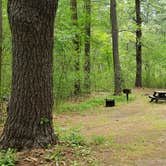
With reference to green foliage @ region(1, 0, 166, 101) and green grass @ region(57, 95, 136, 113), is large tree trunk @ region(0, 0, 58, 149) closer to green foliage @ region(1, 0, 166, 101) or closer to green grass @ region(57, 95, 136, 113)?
green foliage @ region(1, 0, 166, 101)

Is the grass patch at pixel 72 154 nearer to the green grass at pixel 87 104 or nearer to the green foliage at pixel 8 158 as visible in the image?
the green foliage at pixel 8 158

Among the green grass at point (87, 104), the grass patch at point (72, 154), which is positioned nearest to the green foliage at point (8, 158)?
the grass patch at point (72, 154)

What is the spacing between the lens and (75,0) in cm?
1592

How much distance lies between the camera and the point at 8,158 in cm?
482

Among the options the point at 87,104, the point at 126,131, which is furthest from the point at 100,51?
A: the point at 126,131

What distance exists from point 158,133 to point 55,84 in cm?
534

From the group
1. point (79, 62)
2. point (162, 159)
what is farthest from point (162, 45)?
point (162, 159)

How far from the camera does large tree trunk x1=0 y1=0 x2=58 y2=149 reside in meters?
5.20

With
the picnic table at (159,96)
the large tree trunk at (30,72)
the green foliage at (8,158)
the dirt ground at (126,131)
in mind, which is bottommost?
the dirt ground at (126,131)

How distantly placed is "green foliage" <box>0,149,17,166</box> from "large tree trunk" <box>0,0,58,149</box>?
22cm

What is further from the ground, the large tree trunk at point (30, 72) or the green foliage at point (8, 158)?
the large tree trunk at point (30, 72)

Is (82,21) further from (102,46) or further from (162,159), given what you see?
(162,159)

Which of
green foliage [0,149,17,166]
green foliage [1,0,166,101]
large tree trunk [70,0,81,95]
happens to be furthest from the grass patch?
large tree trunk [70,0,81,95]

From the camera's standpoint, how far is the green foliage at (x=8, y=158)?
4.74 metres
